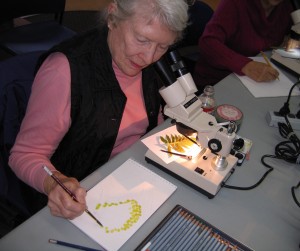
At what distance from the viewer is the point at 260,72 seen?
150 cm

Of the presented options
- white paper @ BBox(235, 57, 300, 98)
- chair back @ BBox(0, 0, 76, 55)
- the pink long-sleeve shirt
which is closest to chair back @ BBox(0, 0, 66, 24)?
chair back @ BBox(0, 0, 76, 55)

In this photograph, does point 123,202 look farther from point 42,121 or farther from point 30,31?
point 30,31

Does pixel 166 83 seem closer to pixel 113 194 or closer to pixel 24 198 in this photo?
pixel 113 194

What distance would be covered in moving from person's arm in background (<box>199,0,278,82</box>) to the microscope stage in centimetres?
76

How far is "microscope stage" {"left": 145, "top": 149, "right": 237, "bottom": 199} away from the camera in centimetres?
87

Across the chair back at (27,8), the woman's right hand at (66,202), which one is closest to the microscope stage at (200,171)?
the woman's right hand at (66,202)

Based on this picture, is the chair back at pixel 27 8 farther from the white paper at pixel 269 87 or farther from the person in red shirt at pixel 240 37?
the white paper at pixel 269 87

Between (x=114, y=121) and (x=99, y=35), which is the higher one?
(x=99, y=35)

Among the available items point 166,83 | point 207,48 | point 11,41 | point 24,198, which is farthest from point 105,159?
point 11,41

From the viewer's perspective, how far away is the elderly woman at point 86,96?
0.84 metres

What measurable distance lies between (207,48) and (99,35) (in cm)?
86

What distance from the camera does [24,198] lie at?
3.47 ft

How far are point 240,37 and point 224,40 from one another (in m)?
0.13

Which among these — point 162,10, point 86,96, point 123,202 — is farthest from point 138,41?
point 123,202
